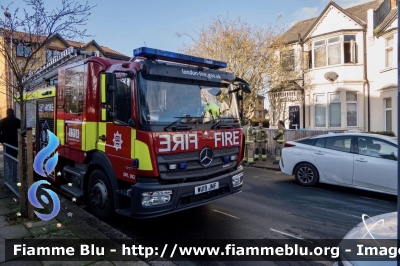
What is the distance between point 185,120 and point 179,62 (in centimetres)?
112

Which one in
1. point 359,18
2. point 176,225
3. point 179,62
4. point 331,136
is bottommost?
point 176,225

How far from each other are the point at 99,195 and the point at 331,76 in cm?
1614

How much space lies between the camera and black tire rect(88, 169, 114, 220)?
4.71 m

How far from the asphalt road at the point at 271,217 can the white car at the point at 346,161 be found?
357 millimetres

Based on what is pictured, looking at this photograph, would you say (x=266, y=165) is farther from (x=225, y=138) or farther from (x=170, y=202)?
(x=170, y=202)

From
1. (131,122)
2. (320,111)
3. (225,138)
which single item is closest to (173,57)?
(131,122)

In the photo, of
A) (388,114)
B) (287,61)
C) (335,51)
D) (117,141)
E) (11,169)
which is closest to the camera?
(117,141)

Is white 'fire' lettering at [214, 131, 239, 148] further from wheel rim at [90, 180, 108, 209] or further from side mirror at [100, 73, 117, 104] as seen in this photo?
wheel rim at [90, 180, 108, 209]

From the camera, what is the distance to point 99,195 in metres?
4.87

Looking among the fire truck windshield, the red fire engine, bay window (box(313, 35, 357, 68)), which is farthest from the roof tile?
the red fire engine

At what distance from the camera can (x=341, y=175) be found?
7.05 meters

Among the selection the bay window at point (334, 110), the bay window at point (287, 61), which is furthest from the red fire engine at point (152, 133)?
the bay window at point (334, 110)

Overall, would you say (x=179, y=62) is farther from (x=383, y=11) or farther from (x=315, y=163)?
(x=383, y=11)

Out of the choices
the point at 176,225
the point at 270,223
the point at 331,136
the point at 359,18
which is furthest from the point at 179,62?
the point at 359,18
